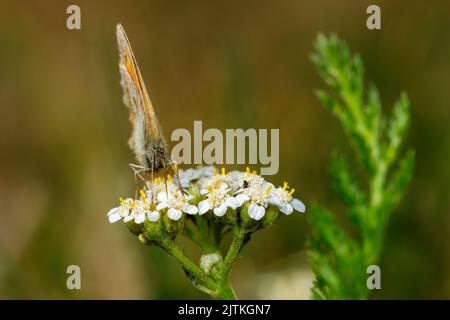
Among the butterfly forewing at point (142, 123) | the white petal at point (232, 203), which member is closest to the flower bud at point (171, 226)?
the white petal at point (232, 203)

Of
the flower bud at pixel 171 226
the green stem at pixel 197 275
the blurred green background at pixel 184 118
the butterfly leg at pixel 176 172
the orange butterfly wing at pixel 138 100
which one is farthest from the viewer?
the blurred green background at pixel 184 118

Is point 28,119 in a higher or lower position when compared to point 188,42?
lower

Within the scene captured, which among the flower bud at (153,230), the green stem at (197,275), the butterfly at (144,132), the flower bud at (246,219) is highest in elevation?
the butterfly at (144,132)

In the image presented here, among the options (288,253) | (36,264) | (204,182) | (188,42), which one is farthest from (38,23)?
(204,182)

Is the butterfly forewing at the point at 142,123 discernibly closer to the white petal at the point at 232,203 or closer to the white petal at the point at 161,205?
the white petal at the point at 161,205

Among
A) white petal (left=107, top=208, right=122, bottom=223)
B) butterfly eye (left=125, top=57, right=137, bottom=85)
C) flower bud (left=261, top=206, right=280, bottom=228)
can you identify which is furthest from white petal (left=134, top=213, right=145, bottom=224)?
butterfly eye (left=125, top=57, right=137, bottom=85)

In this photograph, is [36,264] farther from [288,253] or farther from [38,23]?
[38,23]
